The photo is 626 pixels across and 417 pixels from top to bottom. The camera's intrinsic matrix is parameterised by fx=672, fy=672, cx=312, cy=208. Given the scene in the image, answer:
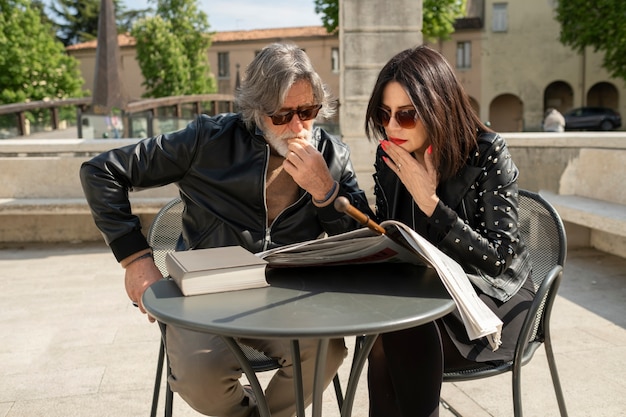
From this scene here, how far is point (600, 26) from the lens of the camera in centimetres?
3031

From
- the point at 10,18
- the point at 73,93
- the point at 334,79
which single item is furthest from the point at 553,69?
the point at 10,18

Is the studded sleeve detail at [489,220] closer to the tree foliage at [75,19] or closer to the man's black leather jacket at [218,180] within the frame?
the man's black leather jacket at [218,180]

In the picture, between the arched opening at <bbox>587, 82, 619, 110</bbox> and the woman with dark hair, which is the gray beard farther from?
the arched opening at <bbox>587, 82, 619, 110</bbox>

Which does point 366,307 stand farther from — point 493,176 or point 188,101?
point 188,101

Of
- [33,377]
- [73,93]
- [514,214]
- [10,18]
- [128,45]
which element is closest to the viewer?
[514,214]

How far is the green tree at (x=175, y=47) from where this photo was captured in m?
40.6

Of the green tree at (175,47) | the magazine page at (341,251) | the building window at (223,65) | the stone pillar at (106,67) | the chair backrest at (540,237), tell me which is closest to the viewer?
the magazine page at (341,251)

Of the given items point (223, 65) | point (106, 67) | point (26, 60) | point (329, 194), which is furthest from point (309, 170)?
point (223, 65)

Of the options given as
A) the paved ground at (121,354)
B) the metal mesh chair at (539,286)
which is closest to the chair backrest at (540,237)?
the metal mesh chair at (539,286)

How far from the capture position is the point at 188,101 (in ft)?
52.0

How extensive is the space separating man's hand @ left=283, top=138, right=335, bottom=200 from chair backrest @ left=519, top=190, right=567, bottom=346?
2.52 feet

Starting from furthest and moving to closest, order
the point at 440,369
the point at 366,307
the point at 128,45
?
the point at 128,45
the point at 440,369
the point at 366,307

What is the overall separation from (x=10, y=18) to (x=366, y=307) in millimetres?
38298

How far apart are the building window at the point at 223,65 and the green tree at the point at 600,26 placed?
2202 centimetres
